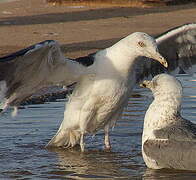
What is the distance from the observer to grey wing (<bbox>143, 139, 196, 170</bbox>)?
8070 millimetres

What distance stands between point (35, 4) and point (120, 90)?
17.7 meters

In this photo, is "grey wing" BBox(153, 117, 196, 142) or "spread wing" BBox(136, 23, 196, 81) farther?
"spread wing" BBox(136, 23, 196, 81)

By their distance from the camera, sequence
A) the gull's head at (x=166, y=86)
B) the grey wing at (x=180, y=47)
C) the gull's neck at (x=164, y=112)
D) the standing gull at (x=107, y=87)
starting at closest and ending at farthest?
the gull's neck at (x=164, y=112)
the gull's head at (x=166, y=86)
the standing gull at (x=107, y=87)
the grey wing at (x=180, y=47)

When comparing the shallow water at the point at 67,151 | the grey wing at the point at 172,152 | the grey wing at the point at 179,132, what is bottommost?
the shallow water at the point at 67,151

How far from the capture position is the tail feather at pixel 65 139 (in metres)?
9.86

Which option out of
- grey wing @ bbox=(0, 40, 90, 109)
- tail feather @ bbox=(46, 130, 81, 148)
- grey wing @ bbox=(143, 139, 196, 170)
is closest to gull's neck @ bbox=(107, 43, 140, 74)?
grey wing @ bbox=(0, 40, 90, 109)

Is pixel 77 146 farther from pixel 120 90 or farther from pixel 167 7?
pixel 167 7

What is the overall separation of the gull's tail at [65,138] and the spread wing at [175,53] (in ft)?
3.69

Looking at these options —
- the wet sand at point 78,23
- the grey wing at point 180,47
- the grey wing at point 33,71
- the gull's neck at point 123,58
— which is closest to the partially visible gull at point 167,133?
the gull's neck at point 123,58

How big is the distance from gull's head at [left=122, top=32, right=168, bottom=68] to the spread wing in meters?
0.82

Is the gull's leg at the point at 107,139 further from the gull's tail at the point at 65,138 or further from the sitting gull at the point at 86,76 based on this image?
the gull's tail at the point at 65,138

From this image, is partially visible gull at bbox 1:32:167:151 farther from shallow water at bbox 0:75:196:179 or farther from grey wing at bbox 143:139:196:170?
grey wing at bbox 143:139:196:170

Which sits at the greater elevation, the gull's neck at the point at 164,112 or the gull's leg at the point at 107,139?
the gull's neck at the point at 164,112

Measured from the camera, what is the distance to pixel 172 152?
8.12 meters
